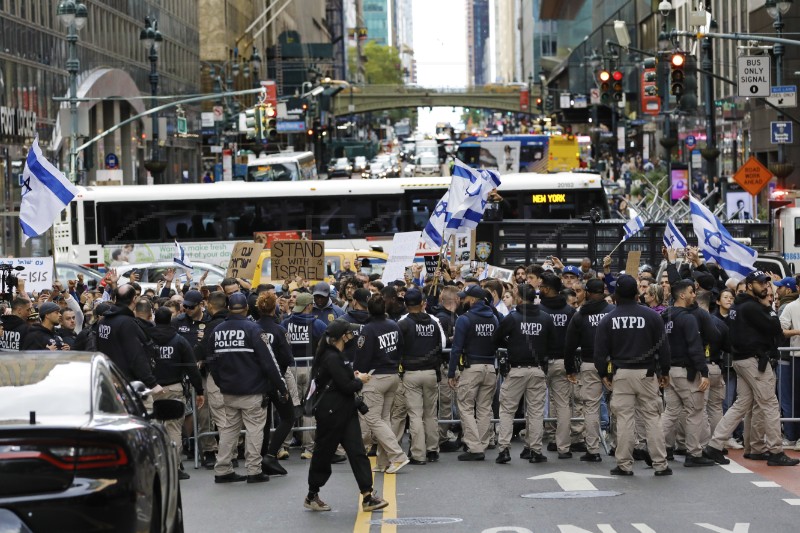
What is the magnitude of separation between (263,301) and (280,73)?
98.8 meters

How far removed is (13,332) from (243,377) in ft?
8.93

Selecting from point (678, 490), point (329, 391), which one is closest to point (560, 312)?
point (678, 490)

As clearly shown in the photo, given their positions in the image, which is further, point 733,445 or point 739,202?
point 739,202

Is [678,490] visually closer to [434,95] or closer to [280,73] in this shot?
[280,73]

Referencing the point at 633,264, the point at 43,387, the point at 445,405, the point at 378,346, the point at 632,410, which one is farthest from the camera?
the point at 633,264

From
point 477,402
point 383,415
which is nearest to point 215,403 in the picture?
point 383,415

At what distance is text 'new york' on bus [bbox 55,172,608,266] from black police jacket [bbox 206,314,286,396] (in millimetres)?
26936

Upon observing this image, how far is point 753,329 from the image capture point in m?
14.3

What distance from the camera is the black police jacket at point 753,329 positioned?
14250 mm

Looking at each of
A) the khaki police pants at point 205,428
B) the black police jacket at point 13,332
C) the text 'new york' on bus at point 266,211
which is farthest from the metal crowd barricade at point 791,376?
the text 'new york' on bus at point 266,211

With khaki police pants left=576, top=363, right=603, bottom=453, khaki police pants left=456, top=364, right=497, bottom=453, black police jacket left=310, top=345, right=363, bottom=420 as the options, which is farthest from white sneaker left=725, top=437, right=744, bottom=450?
black police jacket left=310, top=345, right=363, bottom=420

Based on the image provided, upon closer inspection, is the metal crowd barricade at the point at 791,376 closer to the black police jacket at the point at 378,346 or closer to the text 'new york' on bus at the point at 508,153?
the black police jacket at the point at 378,346

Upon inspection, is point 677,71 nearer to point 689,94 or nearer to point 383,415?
point 383,415

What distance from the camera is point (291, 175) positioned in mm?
61188
